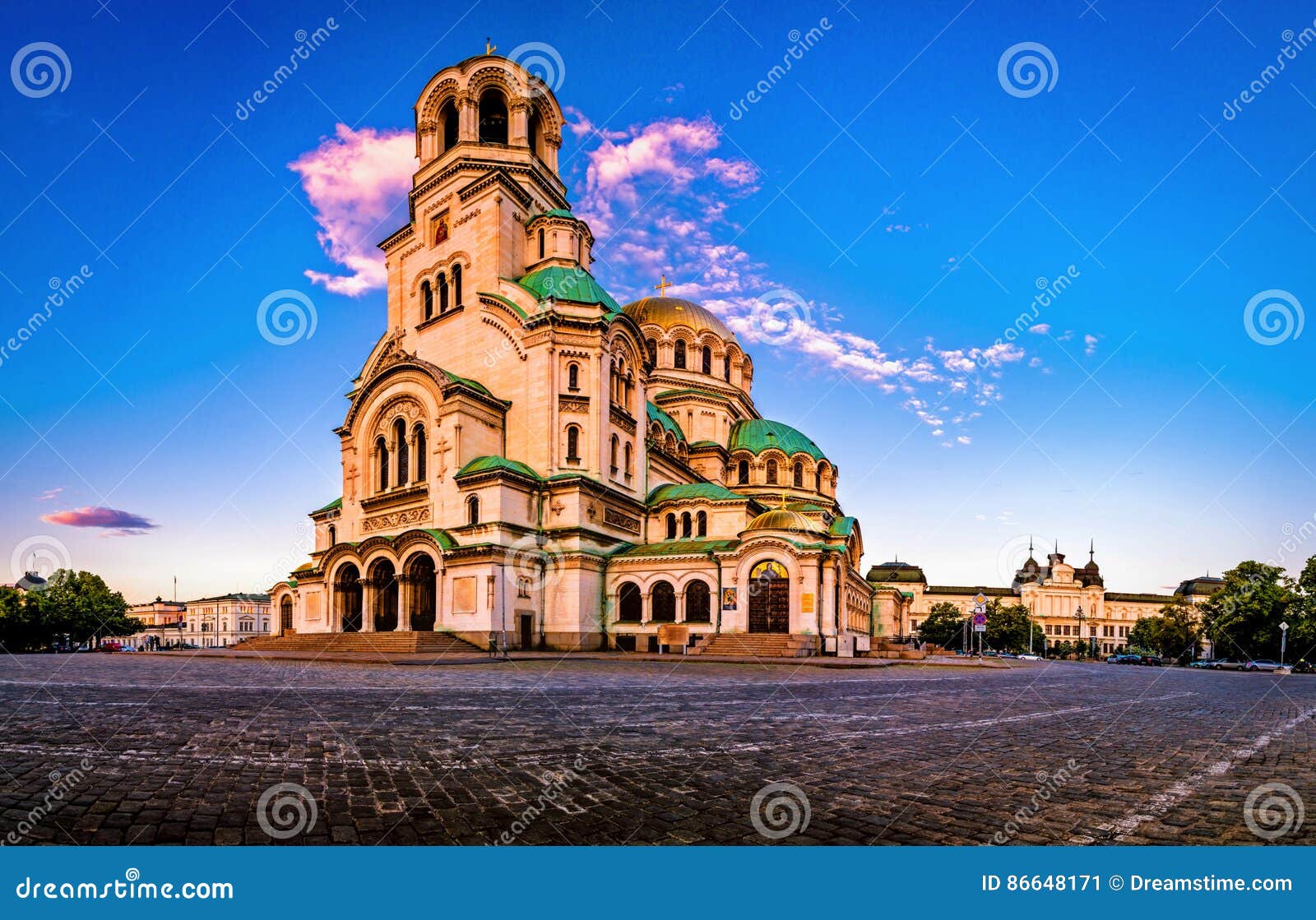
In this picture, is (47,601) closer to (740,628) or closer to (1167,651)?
(740,628)

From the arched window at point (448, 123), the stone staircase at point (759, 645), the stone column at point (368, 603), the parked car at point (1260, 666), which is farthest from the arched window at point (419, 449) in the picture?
the parked car at point (1260, 666)

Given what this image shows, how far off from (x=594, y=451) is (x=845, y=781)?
34903mm

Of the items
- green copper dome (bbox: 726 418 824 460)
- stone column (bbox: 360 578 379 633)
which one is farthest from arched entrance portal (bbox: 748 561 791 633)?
green copper dome (bbox: 726 418 824 460)

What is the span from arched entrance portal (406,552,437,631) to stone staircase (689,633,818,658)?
1365 centimetres

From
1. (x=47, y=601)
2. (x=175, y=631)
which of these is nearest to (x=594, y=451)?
(x=47, y=601)

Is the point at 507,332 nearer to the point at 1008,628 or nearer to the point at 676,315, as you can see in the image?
the point at 676,315

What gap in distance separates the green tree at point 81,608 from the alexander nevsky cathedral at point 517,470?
3424 centimetres

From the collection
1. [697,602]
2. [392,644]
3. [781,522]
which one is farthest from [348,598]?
[781,522]

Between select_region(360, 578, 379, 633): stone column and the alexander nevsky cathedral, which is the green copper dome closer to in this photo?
the alexander nevsky cathedral

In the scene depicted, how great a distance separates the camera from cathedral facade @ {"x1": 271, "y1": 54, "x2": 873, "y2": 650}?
123ft

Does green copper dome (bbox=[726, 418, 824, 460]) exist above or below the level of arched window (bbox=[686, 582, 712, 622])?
above

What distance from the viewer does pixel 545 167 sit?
4803cm

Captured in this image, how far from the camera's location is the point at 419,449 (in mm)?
41406

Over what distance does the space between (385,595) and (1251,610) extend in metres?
61.8
